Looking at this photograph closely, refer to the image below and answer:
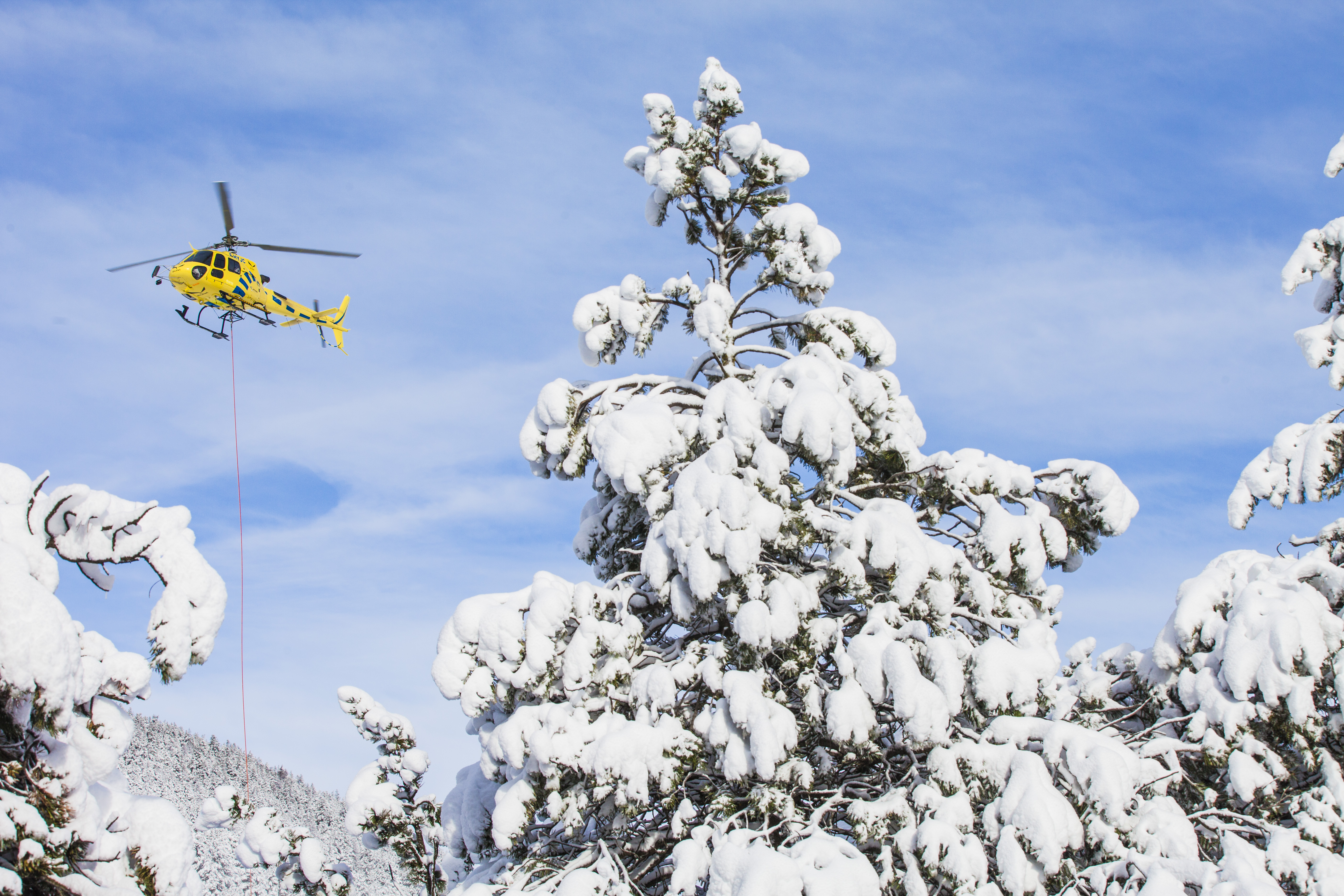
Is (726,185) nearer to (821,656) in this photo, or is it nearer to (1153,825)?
(821,656)

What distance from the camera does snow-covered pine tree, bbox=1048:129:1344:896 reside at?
8789 mm

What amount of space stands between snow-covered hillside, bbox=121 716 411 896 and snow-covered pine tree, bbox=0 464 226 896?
23.4m

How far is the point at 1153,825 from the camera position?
8.95 meters

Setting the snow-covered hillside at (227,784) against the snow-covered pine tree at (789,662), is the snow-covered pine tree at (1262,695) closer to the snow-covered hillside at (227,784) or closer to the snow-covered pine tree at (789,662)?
the snow-covered pine tree at (789,662)

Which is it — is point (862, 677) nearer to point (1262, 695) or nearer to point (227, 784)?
point (1262, 695)

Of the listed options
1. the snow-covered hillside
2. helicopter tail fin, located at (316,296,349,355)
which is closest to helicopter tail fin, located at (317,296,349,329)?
helicopter tail fin, located at (316,296,349,355)

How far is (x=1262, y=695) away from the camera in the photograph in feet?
32.0

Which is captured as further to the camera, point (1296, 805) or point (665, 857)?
point (665, 857)

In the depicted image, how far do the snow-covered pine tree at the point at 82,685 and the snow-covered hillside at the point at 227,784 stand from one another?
23.4 metres

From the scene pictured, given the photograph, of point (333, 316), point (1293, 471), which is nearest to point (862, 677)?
point (1293, 471)

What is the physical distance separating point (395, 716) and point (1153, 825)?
9695 millimetres

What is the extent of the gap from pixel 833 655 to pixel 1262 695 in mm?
3776

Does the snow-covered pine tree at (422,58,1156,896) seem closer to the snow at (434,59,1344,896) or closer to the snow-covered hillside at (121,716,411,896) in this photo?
the snow at (434,59,1344,896)

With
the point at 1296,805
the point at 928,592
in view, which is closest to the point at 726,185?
the point at 928,592
